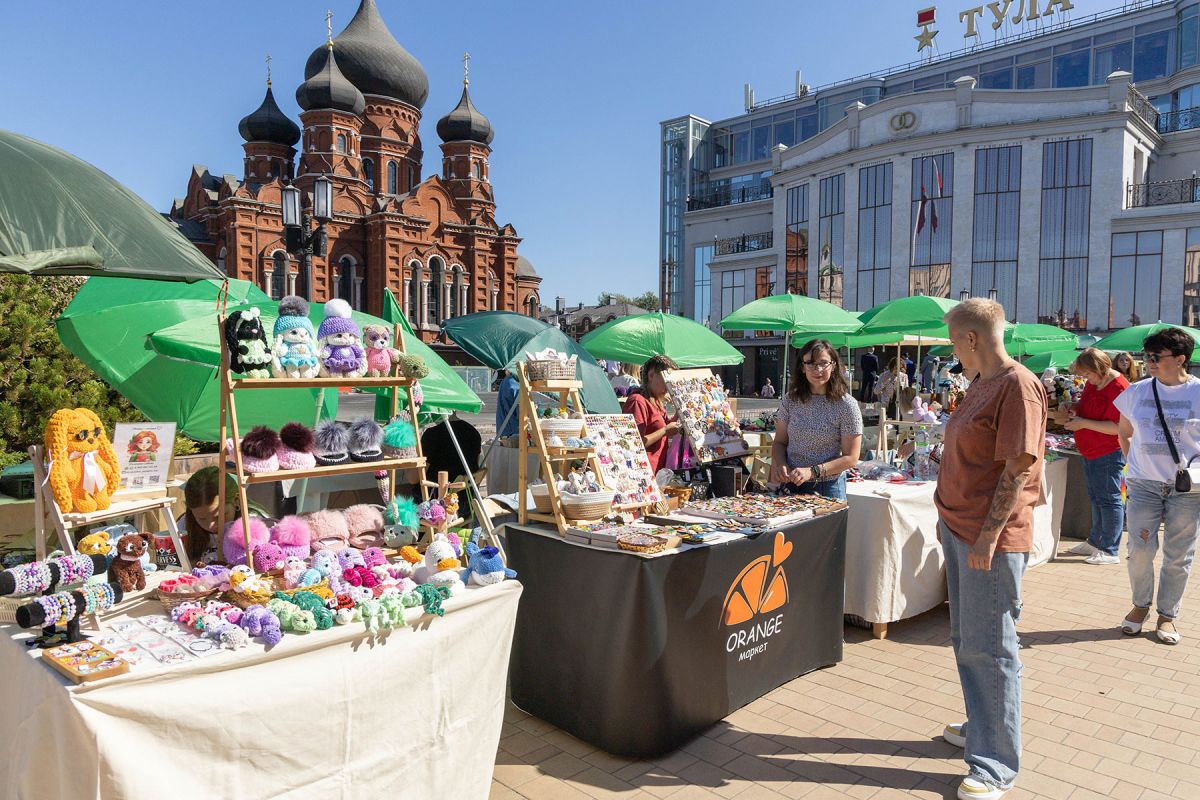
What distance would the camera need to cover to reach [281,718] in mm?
2240

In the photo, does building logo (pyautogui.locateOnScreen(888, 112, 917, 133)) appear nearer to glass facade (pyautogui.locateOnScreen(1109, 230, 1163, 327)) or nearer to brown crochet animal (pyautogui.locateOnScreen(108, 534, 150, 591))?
glass facade (pyautogui.locateOnScreen(1109, 230, 1163, 327))

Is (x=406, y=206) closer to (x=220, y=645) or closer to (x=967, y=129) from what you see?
(x=967, y=129)

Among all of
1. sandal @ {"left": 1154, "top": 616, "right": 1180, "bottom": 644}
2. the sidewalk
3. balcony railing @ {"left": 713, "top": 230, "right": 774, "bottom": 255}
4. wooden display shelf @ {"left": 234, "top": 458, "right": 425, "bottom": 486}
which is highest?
balcony railing @ {"left": 713, "top": 230, "right": 774, "bottom": 255}

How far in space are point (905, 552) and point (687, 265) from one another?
137 ft

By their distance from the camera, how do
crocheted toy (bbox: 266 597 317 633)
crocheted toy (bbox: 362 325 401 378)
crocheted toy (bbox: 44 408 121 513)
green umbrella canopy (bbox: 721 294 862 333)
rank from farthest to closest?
green umbrella canopy (bbox: 721 294 862 333) < crocheted toy (bbox: 362 325 401 378) < crocheted toy (bbox: 44 408 121 513) < crocheted toy (bbox: 266 597 317 633)

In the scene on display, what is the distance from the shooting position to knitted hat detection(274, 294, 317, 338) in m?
3.16

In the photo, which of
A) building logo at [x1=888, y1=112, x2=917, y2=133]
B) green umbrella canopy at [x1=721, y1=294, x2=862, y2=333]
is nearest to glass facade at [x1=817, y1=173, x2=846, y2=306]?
building logo at [x1=888, y1=112, x2=917, y2=133]

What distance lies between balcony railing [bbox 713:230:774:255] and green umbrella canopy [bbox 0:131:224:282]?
38392 mm

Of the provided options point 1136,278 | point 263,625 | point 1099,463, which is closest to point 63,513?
point 263,625

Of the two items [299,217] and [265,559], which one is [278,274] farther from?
[265,559]

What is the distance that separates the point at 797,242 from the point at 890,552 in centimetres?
3360

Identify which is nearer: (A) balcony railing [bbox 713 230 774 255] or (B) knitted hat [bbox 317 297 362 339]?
(B) knitted hat [bbox 317 297 362 339]

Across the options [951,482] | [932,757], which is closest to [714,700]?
[932,757]

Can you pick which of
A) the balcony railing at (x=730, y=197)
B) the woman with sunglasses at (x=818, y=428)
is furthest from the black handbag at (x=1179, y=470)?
the balcony railing at (x=730, y=197)
